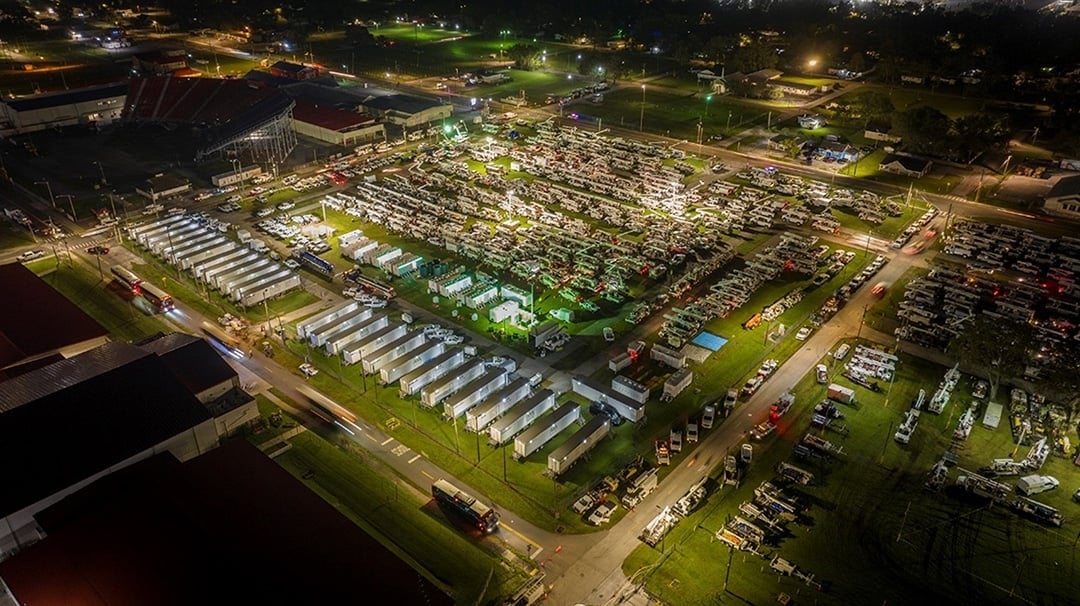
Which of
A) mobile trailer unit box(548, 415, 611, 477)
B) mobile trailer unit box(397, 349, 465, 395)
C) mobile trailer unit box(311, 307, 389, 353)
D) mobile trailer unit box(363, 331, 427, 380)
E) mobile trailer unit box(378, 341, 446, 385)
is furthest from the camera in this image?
mobile trailer unit box(311, 307, 389, 353)

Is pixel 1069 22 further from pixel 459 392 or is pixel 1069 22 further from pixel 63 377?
pixel 63 377

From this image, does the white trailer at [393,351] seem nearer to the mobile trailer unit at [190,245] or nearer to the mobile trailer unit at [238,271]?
the mobile trailer unit at [238,271]

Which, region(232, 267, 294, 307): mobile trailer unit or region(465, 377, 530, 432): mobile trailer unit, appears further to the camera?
region(232, 267, 294, 307): mobile trailer unit

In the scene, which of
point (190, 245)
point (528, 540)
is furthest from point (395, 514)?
point (190, 245)

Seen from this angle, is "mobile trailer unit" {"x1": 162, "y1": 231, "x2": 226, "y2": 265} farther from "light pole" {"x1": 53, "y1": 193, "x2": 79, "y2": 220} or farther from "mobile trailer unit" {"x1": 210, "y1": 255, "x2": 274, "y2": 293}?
"light pole" {"x1": 53, "y1": 193, "x2": 79, "y2": 220}

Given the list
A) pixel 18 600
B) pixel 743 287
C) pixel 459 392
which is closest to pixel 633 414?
pixel 459 392

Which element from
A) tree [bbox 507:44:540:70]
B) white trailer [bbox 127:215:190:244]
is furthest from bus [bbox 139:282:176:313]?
tree [bbox 507:44:540:70]

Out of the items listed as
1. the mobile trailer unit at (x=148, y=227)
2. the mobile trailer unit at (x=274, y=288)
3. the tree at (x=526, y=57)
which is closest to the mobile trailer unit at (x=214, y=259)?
the mobile trailer unit at (x=274, y=288)
